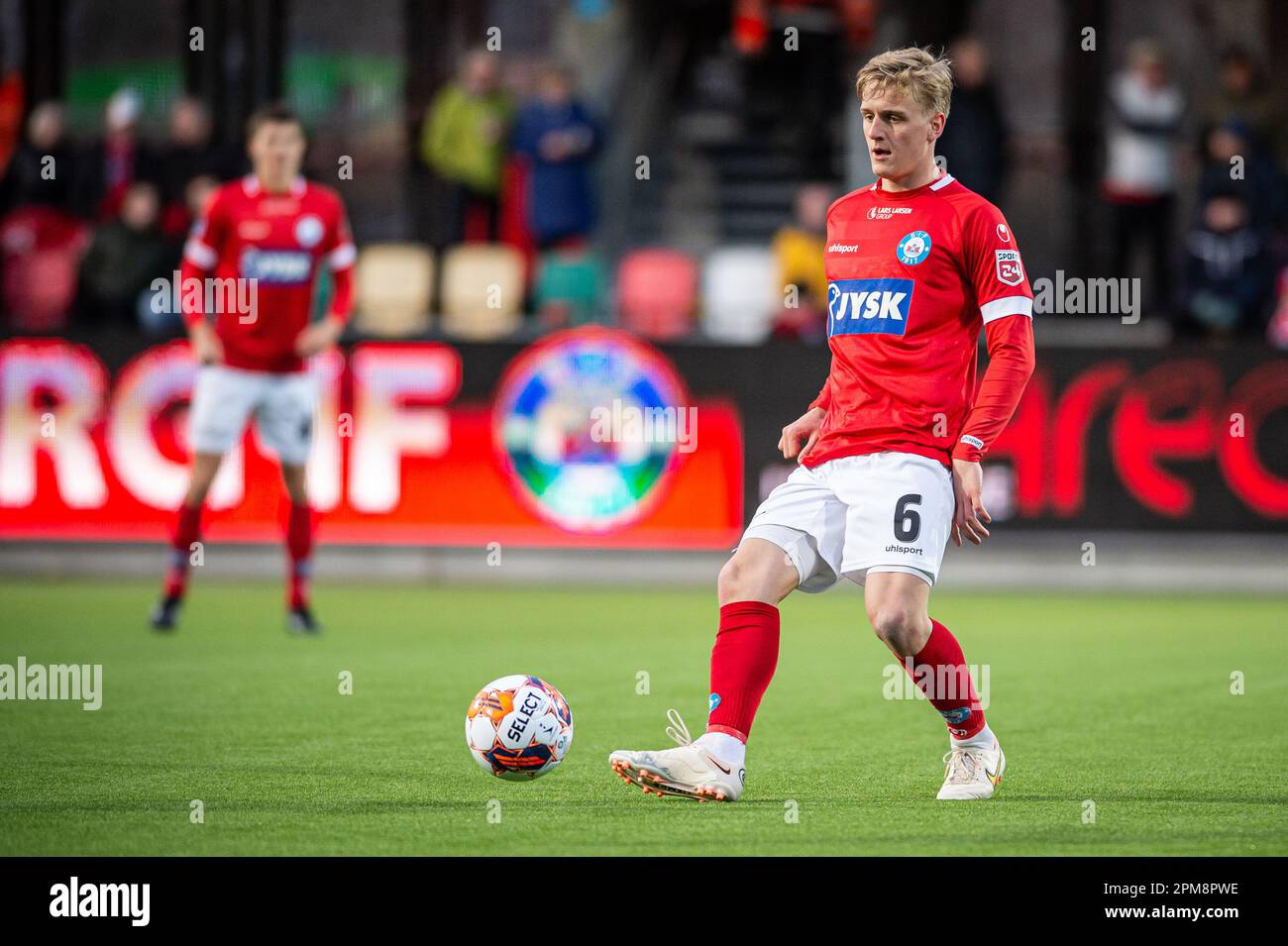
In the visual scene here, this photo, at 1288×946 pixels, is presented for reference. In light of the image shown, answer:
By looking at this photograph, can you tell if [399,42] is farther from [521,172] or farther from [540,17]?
[521,172]

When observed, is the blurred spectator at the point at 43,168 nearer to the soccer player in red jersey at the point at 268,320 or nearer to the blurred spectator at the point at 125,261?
the blurred spectator at the point at 125,261

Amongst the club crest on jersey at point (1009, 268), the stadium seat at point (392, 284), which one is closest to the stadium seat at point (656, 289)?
the stadium seat at point (392, 284)


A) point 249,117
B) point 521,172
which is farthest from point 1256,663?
point 249,117

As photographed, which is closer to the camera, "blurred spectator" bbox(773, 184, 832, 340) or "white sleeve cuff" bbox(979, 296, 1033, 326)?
"white sleeve cuff" bbox(979, 296, 1033, 326)

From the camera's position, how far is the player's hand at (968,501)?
5777 mm

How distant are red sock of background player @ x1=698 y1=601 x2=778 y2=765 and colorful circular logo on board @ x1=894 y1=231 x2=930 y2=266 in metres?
1.06

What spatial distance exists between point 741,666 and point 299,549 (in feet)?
17.2

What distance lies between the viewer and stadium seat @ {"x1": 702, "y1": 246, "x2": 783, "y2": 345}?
15.1 metres

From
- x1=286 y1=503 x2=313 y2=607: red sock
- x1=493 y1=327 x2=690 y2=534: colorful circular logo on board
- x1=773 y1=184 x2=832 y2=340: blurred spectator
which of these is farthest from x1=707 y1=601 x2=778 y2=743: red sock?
x1=773 y1=184 x2=832 y2=340: blurred spectator

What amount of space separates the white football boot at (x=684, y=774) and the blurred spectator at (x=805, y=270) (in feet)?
27.5

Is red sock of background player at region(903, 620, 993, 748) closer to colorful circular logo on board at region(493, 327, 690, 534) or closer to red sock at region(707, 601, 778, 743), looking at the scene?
red sock at region(707, 601, 778, 743)

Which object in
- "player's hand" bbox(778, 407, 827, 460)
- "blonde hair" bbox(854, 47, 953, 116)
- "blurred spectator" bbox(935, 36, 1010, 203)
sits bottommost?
"player's hand" bbox(778, 407, 827, 460)

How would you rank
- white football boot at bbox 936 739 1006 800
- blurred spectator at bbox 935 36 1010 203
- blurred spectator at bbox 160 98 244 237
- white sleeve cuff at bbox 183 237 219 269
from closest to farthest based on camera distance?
white football boot at bbox 936 739 1006 800 → white sleeve cuff at bbox 183 237 219 269 → blurred spectator at bbox 935 36 1010 203 → blurred spectator at bbox 160 98 244 237

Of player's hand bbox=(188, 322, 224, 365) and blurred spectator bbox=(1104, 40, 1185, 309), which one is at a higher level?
blurred spectator bbox=(1104, 40, 1185, 309)
